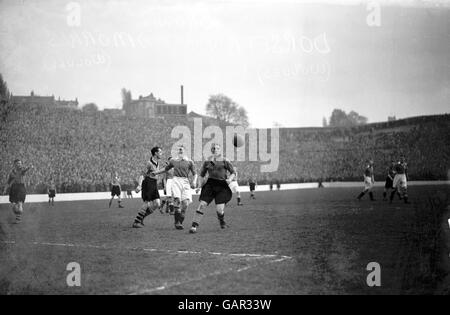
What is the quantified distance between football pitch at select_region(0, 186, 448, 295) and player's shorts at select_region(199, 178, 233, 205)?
80 centimetres

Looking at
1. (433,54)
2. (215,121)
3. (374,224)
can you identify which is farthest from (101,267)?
(215,121)

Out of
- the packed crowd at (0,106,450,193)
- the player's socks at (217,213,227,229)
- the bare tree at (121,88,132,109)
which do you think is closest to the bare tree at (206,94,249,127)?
the packed crowd at (0,106,450,193)

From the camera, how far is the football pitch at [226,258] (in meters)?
5.82

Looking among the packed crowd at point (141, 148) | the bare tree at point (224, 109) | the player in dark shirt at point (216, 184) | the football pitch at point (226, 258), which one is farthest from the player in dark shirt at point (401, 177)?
the bare tree at point (224, 109)

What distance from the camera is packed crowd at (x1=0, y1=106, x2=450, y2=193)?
3521 cm

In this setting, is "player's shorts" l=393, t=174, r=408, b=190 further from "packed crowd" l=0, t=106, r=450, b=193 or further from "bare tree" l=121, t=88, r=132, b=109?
"bare tree" l=121, t=88, r=132, b=109

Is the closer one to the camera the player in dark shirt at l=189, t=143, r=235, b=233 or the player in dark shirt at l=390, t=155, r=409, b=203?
the player in dark shirt at l=189, t=143, r=235, b=233

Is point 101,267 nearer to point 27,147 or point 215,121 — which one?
point 27,147

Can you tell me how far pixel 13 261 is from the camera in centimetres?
779

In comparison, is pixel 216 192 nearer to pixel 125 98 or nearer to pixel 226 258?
pixel 226 258

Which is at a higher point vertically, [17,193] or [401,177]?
[401,177]

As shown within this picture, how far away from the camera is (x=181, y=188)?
12188mm

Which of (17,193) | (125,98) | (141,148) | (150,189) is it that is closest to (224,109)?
(141,148)

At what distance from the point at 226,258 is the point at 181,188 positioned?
15.5 ft
